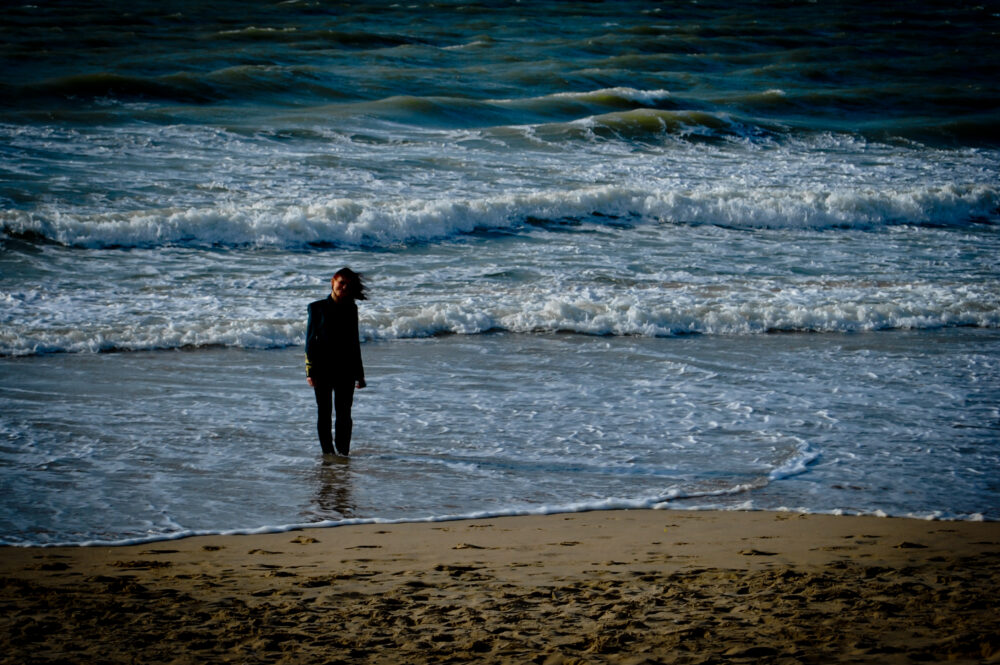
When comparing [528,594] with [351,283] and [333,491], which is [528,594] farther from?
[351,283]

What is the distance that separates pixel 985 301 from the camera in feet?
39.1

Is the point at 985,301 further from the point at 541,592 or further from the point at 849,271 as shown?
the point at 541,592

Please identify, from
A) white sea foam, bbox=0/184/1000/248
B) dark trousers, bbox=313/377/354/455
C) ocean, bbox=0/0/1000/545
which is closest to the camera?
ocean, bbox=0/0/1000/545

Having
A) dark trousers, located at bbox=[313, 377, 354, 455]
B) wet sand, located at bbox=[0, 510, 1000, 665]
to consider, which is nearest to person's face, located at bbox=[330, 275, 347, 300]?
dark trousers, located at bbox=[313, 377, 354, 455]

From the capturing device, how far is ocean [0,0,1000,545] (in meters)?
6.32

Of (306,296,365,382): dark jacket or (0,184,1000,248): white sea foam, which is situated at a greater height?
(0,184,1000,248): white sea foam

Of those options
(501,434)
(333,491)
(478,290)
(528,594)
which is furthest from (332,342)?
(478,290)

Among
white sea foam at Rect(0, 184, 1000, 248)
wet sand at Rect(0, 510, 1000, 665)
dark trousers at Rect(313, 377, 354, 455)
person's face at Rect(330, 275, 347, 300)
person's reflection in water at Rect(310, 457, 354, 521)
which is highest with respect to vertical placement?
white sea foam at Rect(0, 184, 1000, 248)

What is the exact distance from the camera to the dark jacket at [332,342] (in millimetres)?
6527

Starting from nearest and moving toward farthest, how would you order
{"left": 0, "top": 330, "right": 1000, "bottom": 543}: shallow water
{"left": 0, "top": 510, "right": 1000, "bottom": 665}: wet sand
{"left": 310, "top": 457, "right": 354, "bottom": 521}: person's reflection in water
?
{"left": 0, "top": 510, "right": 1000, "bottom": 665}: wet sand < {"left": 310, "top": 457, "right": 354, "bottom": 521}: person's reflection in water < {"left": 0, "top": 330, "right": 1000, "bottom": 543}: shallow water

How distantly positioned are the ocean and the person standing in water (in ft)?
0.91

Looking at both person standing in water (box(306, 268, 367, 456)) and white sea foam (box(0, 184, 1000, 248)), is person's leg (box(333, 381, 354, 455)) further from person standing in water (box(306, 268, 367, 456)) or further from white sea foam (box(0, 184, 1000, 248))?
white sea foam (box(0, 184, 1000, 248))

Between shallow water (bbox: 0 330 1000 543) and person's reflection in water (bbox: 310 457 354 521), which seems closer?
person's reflection in water (bbox: 310 457 354 521)

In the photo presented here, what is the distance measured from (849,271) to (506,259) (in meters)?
5.13
